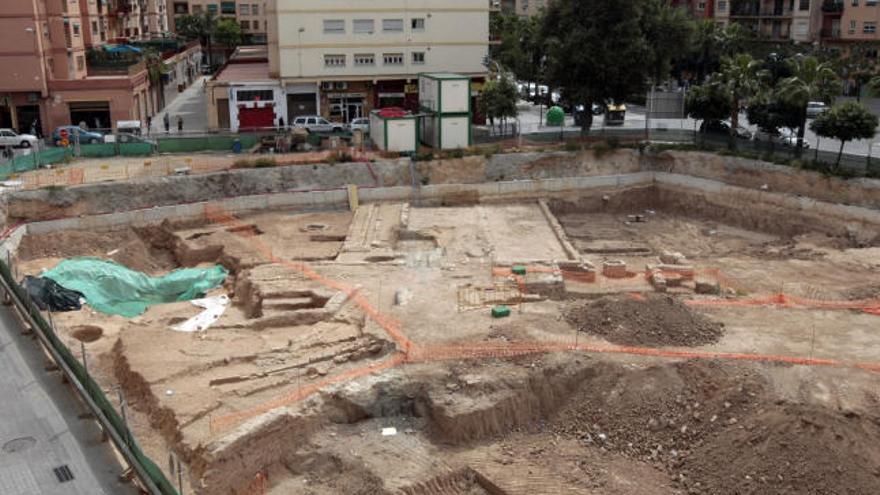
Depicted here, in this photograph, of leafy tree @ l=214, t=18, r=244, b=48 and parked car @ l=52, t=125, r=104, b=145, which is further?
leafy tree @ l=214, t=18, r=244, b=48

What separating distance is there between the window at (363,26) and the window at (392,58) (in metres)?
1.73

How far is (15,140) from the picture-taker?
43750 millimetres

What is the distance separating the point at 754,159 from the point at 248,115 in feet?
96.6

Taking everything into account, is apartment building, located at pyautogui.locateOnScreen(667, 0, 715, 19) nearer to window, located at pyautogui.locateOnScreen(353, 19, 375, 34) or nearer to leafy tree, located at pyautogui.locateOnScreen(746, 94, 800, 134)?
window, located at pyautogui.locateOnScreen(353, 19, 375, 34)

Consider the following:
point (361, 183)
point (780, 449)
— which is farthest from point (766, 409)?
point (361, 183)

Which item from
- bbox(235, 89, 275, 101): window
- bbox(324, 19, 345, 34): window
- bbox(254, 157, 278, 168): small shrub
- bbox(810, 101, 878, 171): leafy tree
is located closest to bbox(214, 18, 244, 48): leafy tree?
bbox(235, 89, 275, 101): window

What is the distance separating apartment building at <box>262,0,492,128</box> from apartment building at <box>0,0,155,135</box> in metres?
7.59

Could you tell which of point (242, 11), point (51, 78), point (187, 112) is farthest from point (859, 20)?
point (242, 11)

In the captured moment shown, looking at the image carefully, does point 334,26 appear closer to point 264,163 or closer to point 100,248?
point 264,163

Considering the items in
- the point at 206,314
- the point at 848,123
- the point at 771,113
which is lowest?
the point at 206,314

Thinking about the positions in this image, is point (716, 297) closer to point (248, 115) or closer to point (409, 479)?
point (409, 479)

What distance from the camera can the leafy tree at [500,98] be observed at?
4609 cm

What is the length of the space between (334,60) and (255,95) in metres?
5.31

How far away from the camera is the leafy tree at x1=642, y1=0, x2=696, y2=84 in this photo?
148 feet
